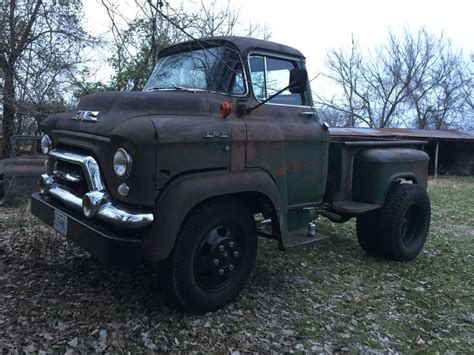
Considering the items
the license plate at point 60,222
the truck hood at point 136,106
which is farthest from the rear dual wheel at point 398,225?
the license plate at point 60,222

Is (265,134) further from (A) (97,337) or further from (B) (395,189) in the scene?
(B) (395,189)

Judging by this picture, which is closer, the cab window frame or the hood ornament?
the hood ornament

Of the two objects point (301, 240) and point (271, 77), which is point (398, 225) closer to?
point (301, 240)

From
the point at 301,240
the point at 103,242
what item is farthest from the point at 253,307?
the point at 103,242

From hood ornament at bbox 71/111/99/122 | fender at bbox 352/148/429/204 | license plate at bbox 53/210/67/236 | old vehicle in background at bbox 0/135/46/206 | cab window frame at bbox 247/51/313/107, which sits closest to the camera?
license plate at bbox 53/210/67/236

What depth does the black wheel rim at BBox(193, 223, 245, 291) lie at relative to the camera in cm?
381

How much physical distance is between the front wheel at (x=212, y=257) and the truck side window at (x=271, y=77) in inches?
46.6

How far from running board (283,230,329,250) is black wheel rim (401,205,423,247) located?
77.7 inches

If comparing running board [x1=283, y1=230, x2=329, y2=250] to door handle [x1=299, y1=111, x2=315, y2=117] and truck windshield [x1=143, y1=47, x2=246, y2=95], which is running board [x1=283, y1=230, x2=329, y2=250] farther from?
truck windshield [x1=143, y1=47, x2=246, y2=95]

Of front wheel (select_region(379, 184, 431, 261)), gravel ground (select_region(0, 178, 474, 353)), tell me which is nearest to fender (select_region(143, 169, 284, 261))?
gravel ground (select_region(0, 178, 474, 353))

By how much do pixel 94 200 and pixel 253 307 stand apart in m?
1.76

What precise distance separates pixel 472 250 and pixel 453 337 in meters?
3.41

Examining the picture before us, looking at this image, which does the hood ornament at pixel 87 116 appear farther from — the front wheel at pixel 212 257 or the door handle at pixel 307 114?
the door handle at pixel 307 114

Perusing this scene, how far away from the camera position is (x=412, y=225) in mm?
6320
